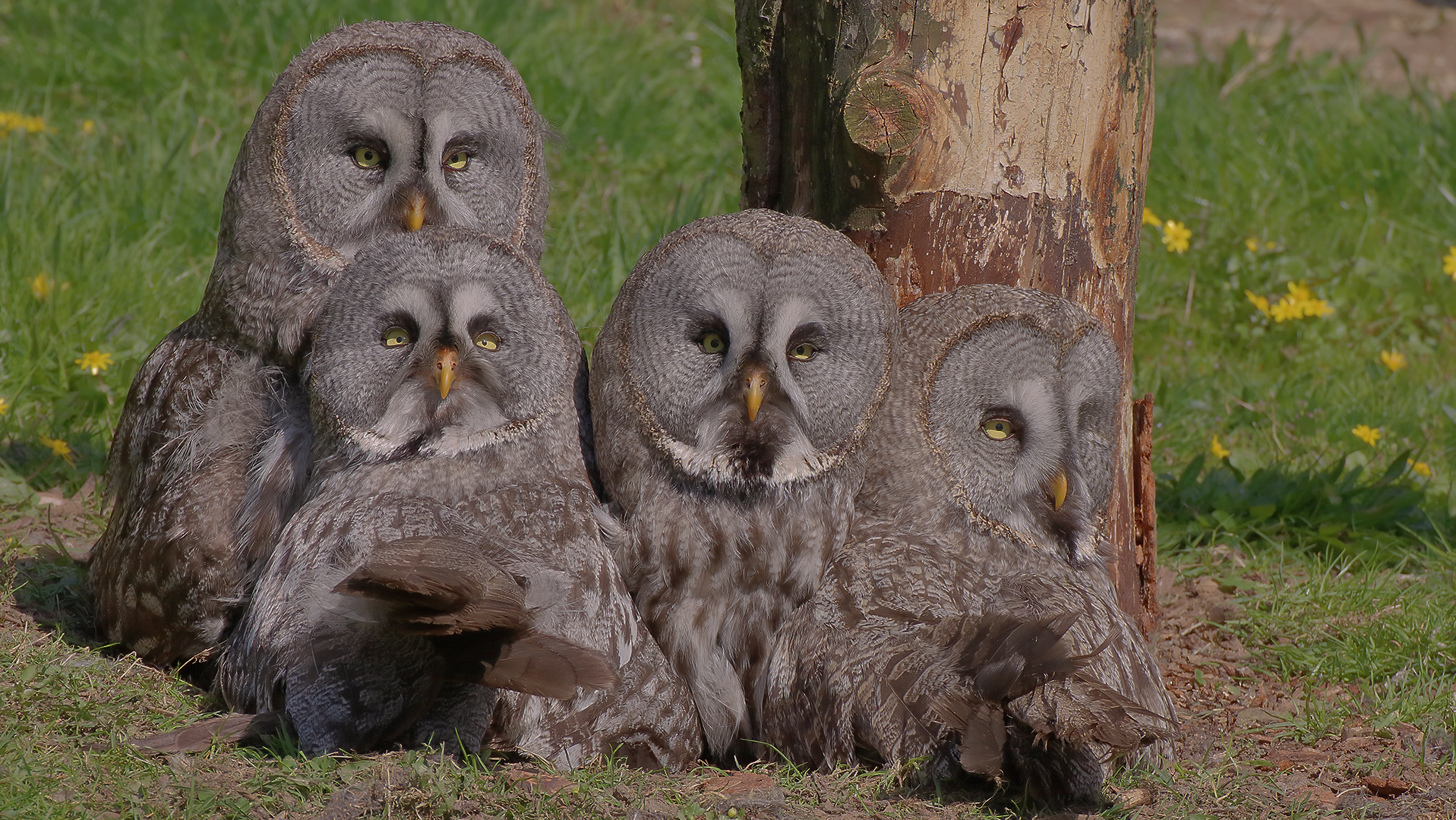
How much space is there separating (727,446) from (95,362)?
2.61 meters

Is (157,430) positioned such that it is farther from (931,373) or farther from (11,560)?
(931,373)

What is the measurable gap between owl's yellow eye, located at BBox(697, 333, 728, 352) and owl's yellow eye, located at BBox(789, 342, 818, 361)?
0.16 metres

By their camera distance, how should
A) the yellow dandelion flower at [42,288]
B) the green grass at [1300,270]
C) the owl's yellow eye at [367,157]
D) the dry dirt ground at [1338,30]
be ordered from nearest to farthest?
the owl's yellow eye at [367,157] → the yellow dandelion flower at [42,288] → the green grass at [1300,270] → the dry dirt ground at [1338,30]

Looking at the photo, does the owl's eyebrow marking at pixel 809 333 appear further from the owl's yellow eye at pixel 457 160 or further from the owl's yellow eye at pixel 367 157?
the owl's yellow eye at pixel 367 157

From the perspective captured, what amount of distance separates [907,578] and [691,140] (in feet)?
12.6

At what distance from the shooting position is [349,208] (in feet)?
12.1

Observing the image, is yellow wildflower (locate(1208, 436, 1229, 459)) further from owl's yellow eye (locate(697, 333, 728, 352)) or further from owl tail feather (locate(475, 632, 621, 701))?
owl tail feather (locate(475, 632, 621, 701))

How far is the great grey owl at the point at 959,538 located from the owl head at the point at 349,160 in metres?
1.28

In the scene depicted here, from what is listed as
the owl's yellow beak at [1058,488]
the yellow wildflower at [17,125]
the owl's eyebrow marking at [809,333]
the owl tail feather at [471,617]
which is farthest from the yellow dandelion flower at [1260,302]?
the yellow wildflower at [17,125]

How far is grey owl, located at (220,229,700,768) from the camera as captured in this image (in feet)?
10.2

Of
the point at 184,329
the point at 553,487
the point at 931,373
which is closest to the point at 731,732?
the point at 553,487

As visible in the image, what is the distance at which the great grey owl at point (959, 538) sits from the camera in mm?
3203

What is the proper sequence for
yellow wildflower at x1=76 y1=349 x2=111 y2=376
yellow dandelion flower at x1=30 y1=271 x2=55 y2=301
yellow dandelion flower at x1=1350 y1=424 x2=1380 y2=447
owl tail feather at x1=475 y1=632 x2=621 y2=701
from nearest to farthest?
owl tail feather at x1=475 y1=632 x2=621 y2=701 → yellow wildflower at x1=76 y1=349 x2=111 y2=376 → yellow dandelion flower at x1=30 y1=271 x2=55 y2=301 → yellow dandelion flower at x1=1350 y1=424 x2=1380 y2=447

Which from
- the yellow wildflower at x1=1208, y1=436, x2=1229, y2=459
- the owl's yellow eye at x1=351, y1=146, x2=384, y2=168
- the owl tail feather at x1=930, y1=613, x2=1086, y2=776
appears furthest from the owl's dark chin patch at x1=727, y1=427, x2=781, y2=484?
the yellow wildflower at x1=1208, y1=436, x2=1229, y2=459
